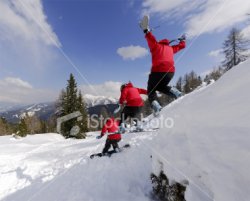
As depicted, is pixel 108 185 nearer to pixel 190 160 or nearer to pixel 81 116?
pixel 190 160

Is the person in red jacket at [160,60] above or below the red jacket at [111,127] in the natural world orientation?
above

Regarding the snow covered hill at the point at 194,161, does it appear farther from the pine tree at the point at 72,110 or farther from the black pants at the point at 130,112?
the pine tree at the point at 72,110

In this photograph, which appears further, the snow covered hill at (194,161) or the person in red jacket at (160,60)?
the person in red jacket at (160,60)

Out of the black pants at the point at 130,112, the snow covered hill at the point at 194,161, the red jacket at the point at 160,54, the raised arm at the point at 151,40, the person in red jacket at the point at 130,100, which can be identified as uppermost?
A: the raised arm at the point at 151,40

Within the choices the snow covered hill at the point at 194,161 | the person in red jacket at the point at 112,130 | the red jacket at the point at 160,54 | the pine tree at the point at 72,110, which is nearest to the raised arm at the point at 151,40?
the red jacket at the point at 160,54

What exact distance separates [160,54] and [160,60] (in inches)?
6.8

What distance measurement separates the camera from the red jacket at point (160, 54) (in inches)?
264

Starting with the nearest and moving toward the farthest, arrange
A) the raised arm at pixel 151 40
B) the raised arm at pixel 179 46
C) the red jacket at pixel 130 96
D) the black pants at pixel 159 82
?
the raised arm at pixel 151 40
the black pants at pixel 159 82
the raised arm at pixel 179 46
the red jacket at pixel 130 96

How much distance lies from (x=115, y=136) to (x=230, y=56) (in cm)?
4271

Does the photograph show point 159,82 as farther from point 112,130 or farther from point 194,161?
point 112,130

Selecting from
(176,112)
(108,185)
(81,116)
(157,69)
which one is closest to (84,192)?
(108,185)

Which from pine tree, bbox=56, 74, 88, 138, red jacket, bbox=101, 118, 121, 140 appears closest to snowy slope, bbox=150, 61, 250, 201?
red jacket, bbox=101, 118, 121, 140

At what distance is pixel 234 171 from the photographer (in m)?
2.94

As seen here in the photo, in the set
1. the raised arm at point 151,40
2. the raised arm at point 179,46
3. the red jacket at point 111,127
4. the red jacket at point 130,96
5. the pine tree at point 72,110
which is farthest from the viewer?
the pine tree at point 72,110
